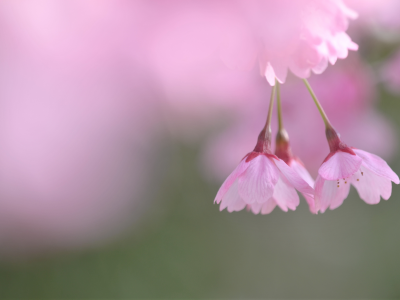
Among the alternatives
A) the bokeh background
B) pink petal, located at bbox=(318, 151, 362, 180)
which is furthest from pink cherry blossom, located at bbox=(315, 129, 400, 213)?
the bokeh background

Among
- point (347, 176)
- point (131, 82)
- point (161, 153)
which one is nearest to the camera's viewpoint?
point (347, 176)

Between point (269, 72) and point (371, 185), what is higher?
point (269, 72)

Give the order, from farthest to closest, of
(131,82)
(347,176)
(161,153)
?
(161,153) < (131,82) < (347,176)

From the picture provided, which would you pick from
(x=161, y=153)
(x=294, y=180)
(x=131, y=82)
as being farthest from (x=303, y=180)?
(x=161, y=153)

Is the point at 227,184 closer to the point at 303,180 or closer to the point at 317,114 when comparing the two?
the point at 303,180

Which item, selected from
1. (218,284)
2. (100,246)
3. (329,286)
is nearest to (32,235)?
(100,246)

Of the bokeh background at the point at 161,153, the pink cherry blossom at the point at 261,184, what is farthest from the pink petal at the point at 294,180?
the bokeh background at the point at 161,153
